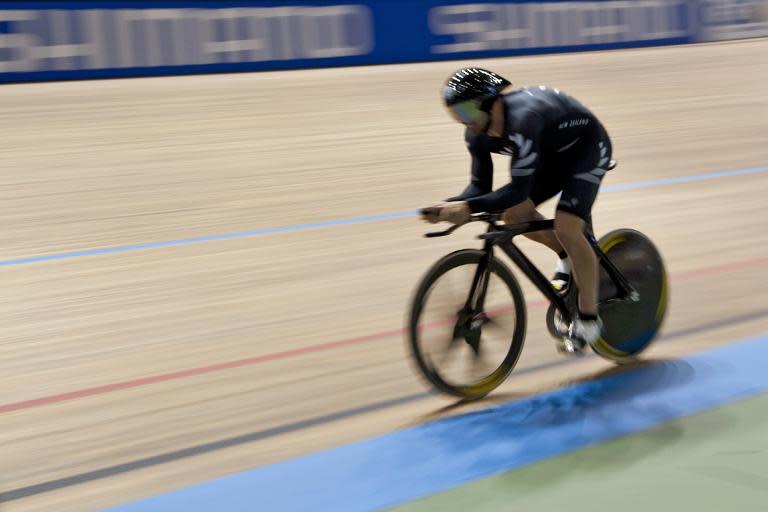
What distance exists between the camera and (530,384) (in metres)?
3.68

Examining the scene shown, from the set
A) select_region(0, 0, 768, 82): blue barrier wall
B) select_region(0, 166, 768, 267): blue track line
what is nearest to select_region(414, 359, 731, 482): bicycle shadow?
select_region(0, 166, 768, 267): blue track line

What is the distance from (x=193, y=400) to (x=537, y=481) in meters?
1.34

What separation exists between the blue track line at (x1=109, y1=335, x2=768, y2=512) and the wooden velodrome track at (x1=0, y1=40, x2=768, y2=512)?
0.40 feet

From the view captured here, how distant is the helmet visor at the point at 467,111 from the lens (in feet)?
10.5

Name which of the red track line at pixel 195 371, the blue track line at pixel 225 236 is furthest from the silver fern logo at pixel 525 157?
the blue track line at pixel 225 236

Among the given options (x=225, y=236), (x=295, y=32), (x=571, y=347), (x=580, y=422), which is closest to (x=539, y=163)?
(x=571, y=347)

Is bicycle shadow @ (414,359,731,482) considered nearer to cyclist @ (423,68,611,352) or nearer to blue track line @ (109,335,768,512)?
blue track line @ (109,335,768,512)

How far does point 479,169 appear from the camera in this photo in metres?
3.43

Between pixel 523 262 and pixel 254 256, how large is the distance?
2397mm

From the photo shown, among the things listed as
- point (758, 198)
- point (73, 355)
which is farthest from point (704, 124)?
point (73, 355)

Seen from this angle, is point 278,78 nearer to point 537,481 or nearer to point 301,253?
point 301,253

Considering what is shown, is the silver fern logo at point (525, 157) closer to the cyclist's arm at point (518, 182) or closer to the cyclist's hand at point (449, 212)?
the cyclist's arm at point (518, 182)

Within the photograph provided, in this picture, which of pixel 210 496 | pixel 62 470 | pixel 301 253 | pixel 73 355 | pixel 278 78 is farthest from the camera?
pixel 278 78

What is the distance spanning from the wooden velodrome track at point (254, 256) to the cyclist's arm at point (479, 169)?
720 millimetres
